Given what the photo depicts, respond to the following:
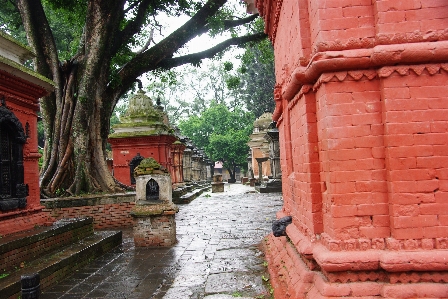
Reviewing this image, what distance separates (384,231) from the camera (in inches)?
112

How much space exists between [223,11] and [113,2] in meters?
5.45

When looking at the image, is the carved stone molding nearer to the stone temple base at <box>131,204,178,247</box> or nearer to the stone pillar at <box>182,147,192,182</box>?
the stone temple base at <box>131,204,178,247</box>

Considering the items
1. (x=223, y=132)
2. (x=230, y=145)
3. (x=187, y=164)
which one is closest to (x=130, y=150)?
(x=187, y=164)

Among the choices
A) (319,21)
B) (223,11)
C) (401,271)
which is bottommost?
(401,271)

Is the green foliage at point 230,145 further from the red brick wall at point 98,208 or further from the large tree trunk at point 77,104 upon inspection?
the red brick wall at point 98,208

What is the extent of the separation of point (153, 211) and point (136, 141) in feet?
31.1

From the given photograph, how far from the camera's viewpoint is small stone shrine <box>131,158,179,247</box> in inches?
291

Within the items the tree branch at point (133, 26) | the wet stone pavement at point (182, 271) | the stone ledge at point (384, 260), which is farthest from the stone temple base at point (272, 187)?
the stone ledge at point (384, 260)

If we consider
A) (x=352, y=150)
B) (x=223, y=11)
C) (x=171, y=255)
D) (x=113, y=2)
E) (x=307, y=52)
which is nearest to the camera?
(x=352, y=150)

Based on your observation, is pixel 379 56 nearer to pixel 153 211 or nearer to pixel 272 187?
pixel 153 211

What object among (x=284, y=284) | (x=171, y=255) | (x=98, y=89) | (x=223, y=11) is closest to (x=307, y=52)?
(x=284, y=284)

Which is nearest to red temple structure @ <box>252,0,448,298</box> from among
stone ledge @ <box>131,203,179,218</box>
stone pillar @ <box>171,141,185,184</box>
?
stone ledge @ <box>131,203,179,218</box>

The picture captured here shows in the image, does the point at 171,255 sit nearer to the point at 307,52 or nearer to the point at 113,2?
the point at 307,52

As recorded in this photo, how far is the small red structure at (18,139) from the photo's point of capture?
6059 millimetres
